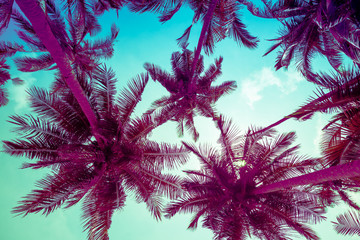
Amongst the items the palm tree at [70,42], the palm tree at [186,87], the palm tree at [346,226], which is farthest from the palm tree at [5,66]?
the palm tree at [346,226]

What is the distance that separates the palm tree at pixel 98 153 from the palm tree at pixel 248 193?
3.66 feet

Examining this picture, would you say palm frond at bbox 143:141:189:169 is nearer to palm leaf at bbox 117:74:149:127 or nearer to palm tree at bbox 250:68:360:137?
palm leaf at bbox 117:74:149:127

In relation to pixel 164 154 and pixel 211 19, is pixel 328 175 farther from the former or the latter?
pixel 211 19

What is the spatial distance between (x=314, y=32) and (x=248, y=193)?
8.87 m

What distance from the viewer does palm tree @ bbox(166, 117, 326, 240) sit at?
7176mm

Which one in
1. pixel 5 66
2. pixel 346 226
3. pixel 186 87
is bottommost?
pixel 346 226

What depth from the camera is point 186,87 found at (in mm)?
12570

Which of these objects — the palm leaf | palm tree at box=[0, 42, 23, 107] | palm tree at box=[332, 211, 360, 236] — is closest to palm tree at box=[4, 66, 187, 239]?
the palm leaf

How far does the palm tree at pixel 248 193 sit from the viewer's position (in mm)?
7176

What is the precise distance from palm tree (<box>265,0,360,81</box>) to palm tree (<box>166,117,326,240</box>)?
4241mm

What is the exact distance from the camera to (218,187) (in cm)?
759

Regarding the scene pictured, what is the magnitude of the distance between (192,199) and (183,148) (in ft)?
6.33

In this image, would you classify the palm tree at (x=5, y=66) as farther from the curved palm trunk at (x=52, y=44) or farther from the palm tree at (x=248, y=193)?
the palm tree at (x=248, y=193)

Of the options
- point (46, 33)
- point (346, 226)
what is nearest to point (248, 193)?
point (346, 226)
